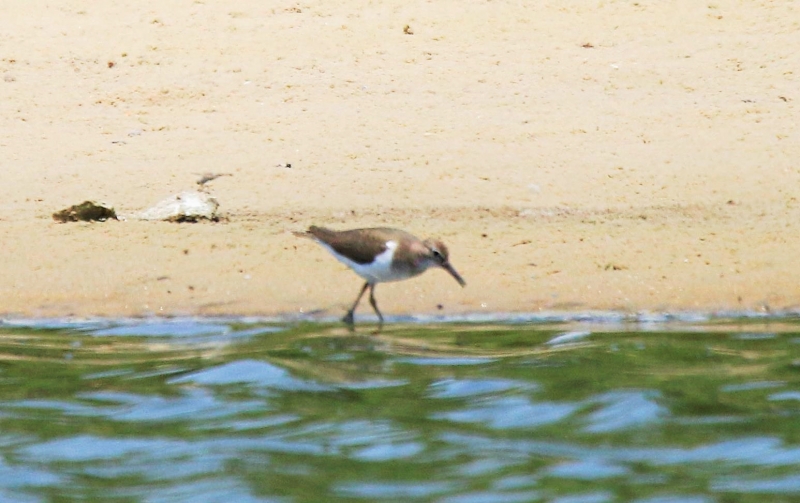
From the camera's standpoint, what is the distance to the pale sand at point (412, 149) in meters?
9.91

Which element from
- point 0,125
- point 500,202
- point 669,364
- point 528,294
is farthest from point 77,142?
point 669,364

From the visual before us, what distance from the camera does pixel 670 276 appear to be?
9.88 m

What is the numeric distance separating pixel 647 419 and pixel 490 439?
764mm

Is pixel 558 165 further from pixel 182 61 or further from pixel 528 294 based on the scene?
pixel 182 61

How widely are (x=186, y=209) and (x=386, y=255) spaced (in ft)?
7.07

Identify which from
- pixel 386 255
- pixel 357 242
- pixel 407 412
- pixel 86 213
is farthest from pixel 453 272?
pixel 86 213

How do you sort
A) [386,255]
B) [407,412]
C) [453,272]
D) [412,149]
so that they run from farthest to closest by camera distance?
[412,149] < [453,272] < [386,255] < [407,412]

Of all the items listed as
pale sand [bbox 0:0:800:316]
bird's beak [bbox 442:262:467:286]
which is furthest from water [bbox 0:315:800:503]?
pale sand [bbox 0:0:800:316]

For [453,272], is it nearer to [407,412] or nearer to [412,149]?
[407,412]

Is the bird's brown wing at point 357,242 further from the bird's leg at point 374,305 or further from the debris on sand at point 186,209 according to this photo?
the debris on sand at point 186,209

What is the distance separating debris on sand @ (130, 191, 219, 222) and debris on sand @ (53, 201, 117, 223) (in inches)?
9.0

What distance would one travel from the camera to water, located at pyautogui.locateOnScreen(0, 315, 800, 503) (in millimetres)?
6191

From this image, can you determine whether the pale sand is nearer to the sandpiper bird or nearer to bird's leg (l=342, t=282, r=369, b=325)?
bird's leg (l=342, t=282, r=369, b=325)

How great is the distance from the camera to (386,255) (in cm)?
913
